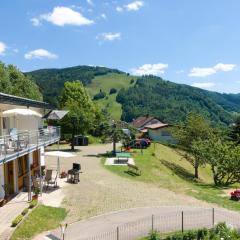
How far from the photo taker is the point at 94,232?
21328 millimetres

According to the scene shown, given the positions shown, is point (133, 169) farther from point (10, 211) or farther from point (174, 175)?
point (10, 211)

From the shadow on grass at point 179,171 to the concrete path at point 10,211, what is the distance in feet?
73.0

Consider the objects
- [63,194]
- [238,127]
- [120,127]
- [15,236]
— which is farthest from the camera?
[238,127]

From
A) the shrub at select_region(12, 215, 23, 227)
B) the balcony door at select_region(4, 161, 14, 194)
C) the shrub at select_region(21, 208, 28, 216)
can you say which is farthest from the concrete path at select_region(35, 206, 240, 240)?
the balcony door at select_region(4, 161, 14, 194)

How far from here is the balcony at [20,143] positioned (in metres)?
22.5

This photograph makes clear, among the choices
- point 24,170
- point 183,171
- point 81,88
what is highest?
point 81,88

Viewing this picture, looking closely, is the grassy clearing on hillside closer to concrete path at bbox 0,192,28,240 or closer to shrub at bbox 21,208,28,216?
concrete path at bbox 0,192,28,240

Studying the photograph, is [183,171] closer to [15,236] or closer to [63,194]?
[63,194]

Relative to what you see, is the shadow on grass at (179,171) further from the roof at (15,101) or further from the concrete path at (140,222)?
the concrete path at (140,222)

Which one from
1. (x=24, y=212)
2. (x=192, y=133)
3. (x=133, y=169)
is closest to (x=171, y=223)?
(x=24, y=212)

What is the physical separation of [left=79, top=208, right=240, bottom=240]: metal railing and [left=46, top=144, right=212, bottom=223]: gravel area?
8.17 ft

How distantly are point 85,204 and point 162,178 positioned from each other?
12298mm

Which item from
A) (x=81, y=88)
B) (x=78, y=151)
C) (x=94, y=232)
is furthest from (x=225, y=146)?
(x=81, y=88)

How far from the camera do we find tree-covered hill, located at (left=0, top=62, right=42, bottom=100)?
64.6 metres
